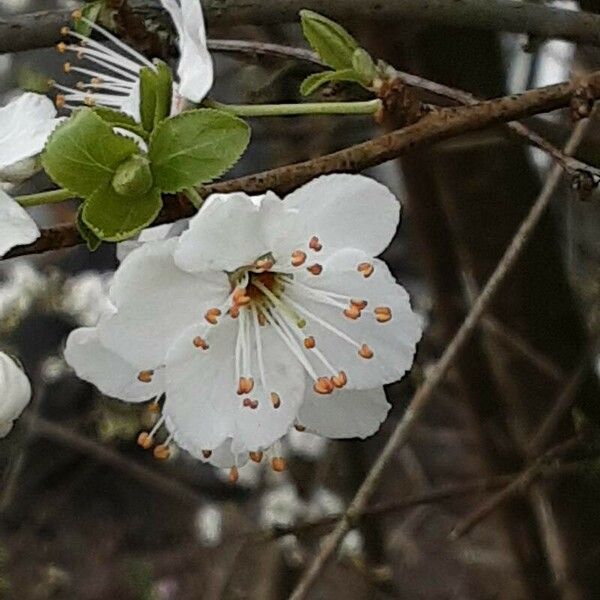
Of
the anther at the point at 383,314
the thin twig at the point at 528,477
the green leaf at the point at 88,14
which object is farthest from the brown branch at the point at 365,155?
the thin twig at the point at 528,477

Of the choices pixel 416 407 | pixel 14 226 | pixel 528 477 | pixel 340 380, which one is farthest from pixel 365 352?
pixel 528 477

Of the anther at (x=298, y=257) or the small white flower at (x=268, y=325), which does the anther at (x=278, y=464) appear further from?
the anther at (x=298, y=257)

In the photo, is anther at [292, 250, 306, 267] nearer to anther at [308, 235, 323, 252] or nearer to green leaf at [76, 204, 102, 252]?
anther at [308, 235, 323, 252]

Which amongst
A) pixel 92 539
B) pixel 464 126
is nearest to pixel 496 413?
pixel 464 126

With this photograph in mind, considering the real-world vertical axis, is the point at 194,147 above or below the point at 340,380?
above

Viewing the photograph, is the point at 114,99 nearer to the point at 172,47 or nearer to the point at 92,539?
the point at 172,47

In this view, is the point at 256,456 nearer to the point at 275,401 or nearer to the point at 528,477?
the point at 275,401
